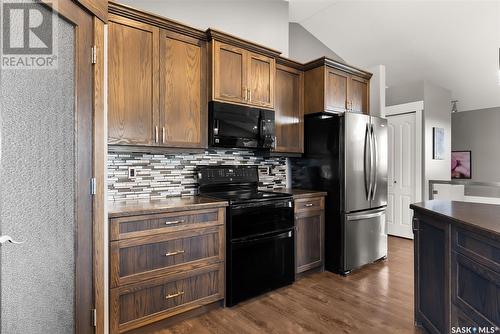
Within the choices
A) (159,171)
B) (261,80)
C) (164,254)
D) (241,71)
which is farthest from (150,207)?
(261,80)

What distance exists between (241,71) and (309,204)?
1602 millimetres

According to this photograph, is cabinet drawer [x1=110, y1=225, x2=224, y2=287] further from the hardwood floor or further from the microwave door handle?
the microwave door handle

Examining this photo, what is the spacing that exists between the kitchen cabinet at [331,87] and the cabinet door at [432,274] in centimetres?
178

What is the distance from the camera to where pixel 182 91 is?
2500mm

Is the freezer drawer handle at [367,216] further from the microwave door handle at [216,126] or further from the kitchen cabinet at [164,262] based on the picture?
the microwave door handle at [216,126]

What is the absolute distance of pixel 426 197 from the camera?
14.7ft

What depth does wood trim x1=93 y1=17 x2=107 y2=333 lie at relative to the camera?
64.6 inches

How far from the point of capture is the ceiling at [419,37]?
379cm

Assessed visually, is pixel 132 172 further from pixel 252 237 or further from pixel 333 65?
pixel 333 65

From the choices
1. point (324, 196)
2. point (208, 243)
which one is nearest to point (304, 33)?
point (324, 196)

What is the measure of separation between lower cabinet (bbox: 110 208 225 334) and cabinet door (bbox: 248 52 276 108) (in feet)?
4.16

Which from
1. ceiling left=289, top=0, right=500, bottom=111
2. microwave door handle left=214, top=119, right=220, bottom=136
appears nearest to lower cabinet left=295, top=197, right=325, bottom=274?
microwave door handle left=214, top=119, right=220, bottom=136

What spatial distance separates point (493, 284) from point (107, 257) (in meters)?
2.06

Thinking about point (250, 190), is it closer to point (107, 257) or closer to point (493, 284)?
point (107, 257)
